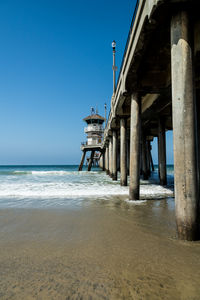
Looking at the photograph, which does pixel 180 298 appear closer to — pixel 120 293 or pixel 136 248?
pixel 120 293

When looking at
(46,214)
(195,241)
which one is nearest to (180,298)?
(195,241)

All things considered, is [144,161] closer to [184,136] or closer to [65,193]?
[65,193]

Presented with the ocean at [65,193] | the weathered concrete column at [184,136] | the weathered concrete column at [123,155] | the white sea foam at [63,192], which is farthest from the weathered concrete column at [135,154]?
the weathered concrete column at [123,155]

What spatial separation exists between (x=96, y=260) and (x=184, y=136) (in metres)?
2.09

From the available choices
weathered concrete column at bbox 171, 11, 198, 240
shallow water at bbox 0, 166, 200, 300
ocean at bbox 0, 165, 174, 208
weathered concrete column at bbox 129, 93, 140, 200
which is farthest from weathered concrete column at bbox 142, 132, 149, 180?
weathered concrete column at bbox 171, 11, 198, 240

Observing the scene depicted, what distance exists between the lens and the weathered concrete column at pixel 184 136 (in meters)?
2.81

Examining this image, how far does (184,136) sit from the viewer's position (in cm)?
290

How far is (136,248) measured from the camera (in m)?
2.64

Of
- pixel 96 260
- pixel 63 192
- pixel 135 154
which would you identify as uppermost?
pixel 135 154

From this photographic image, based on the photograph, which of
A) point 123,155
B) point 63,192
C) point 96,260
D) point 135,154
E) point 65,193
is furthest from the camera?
point 123,155

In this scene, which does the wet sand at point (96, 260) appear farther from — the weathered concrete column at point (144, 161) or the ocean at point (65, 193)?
the weathered concrete column at point (144, 161)

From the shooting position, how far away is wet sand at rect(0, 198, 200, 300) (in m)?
1.72

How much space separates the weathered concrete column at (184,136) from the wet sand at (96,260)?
39 centimetres

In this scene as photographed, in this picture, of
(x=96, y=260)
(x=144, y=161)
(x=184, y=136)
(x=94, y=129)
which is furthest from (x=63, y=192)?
(x=94, y=129)
